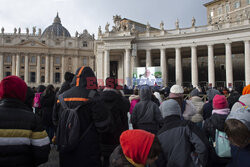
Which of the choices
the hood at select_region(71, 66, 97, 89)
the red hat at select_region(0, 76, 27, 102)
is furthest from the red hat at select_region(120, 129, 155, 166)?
the hood at select_region(71, 66, 97, 89)

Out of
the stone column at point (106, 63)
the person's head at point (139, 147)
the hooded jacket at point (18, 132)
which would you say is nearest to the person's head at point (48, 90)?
the hooded jacket at point (18, 132)

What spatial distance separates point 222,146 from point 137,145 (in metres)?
2.28

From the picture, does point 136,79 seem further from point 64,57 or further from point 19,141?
point 64,57

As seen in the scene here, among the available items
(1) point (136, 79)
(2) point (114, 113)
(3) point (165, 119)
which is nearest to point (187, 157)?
(3) point (165, 119)

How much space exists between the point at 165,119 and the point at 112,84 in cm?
272

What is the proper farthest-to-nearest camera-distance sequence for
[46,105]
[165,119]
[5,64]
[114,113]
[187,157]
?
[5,64], [46,105], [114,113], [165,119], [187,157]

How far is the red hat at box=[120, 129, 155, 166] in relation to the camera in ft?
6.44

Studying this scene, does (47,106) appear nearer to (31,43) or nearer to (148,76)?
(148,76)

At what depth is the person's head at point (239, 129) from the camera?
2.35 meters

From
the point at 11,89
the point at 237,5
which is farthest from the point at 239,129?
the point at 237,5

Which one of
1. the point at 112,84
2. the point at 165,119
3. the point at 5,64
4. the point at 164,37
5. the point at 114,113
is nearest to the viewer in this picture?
the point at 165,119

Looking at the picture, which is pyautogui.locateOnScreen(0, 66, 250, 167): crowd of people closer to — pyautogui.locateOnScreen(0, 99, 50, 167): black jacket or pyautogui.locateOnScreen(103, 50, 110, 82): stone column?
pyautogui.locateOnScreen(0, 99, 50, 167): black jacket

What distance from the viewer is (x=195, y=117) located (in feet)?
17.0

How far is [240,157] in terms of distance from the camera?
2367 mm
